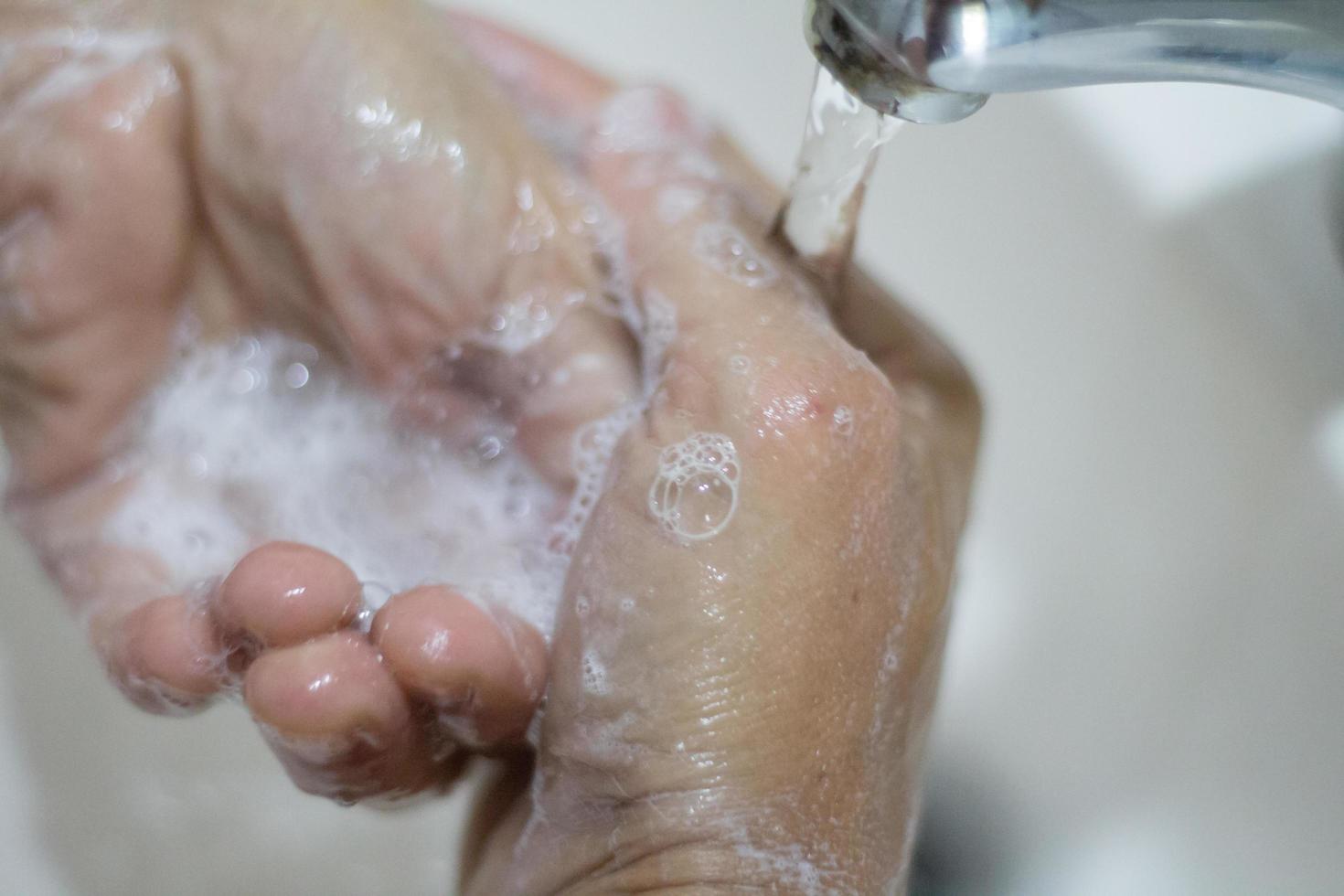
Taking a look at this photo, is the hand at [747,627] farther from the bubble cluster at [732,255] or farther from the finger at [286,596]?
the finger at [286,596]

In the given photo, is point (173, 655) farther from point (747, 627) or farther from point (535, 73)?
point (535, 73)

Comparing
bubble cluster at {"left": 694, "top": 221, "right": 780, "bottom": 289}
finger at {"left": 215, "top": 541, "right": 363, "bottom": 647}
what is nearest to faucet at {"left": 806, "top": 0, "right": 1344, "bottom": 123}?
bubble cluster at {"left": 694, "top": 221, "right": 780, "bottom": 289}

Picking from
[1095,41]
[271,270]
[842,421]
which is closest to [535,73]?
[271,270]

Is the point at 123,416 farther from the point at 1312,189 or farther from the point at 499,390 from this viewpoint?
the point at 1312,189

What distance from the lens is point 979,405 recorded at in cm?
64

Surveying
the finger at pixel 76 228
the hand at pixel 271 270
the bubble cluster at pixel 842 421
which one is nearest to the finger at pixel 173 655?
the hand at pixel 271 270

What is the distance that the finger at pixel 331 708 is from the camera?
48 centimetres

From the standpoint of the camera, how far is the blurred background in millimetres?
704

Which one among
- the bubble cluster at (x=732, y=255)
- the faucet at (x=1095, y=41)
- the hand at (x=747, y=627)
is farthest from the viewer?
the bubble cluster at (x=732, y=255)

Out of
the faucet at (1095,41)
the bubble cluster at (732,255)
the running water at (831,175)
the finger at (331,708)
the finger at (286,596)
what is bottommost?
the finger at (331,708)

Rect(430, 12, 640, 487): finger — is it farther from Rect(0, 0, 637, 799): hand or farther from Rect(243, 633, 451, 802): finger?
Rect(243, 633, 451, 802): finger

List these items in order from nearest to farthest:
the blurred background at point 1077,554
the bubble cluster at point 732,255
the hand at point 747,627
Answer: the hand at point 747,627 → the bubble cluster at point 732,255 → the blurred background at point 1077,554

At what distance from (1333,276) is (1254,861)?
36cm

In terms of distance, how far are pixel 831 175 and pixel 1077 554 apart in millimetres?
483
